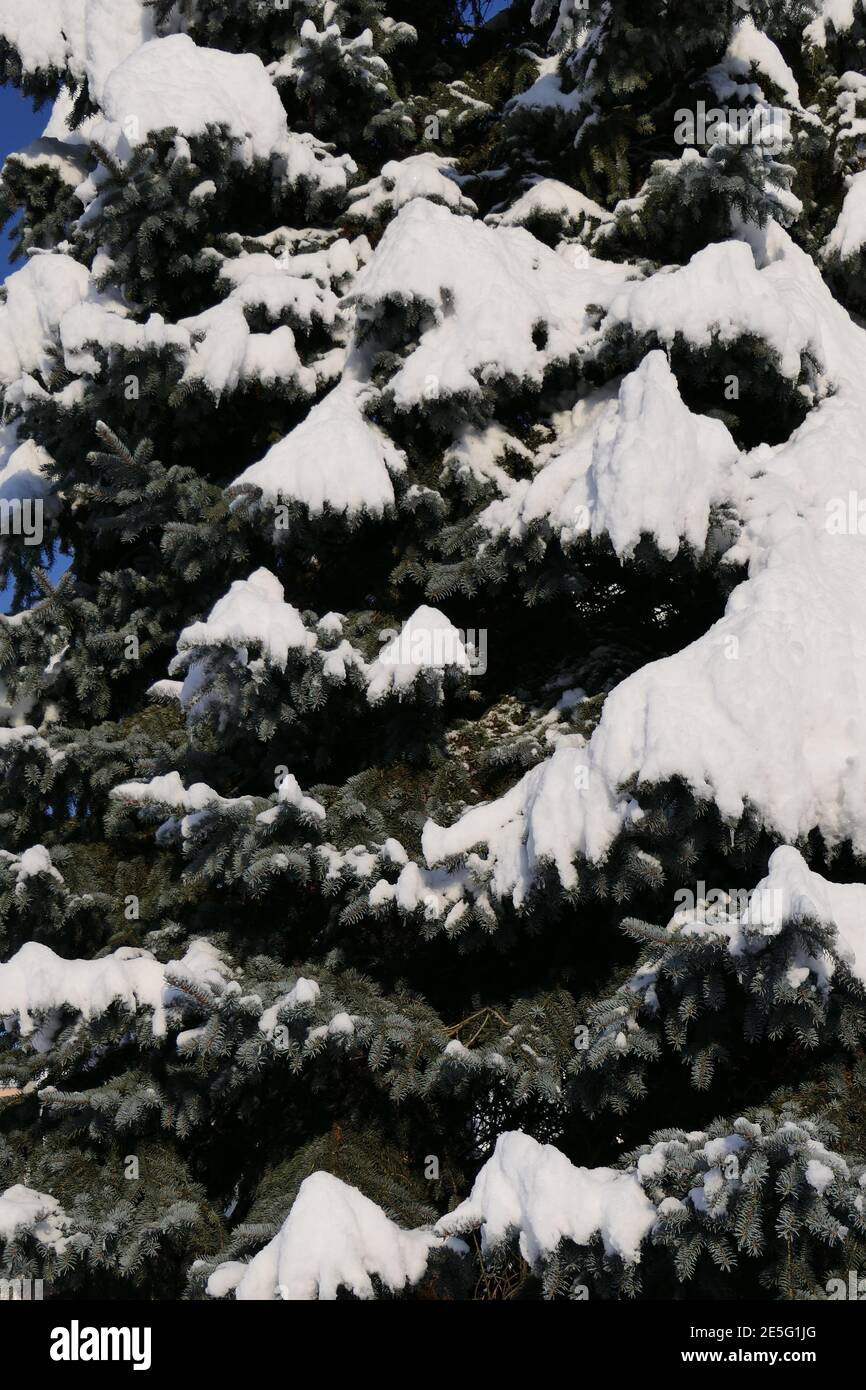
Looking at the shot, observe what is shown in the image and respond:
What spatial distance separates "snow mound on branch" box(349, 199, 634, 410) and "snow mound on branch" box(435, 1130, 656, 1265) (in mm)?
3252

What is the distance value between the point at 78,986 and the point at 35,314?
3796 millimetres

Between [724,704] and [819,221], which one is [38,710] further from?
[819,221]

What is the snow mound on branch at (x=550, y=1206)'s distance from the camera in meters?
3.50

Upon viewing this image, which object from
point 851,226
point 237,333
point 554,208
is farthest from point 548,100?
point 237,333

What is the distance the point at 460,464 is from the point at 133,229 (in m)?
2.28

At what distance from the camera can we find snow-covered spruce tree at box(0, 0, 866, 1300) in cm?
394

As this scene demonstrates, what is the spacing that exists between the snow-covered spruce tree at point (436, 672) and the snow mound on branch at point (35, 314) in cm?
2

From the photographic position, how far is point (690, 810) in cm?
397

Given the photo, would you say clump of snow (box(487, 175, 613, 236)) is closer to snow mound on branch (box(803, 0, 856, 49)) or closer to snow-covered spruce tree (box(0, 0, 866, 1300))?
snow-covered spruce tree (box(0, 0, 866, 1300))

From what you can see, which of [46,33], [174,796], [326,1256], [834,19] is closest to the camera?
[326,1256]

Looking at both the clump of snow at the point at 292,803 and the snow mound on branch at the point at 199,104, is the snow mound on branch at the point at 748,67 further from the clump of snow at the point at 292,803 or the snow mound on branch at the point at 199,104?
the clump of snow at the point at 292,803


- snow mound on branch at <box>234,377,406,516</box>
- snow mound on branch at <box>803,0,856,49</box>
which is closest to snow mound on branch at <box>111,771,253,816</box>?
snow mound on branch at <box>234,377,406,516</box>

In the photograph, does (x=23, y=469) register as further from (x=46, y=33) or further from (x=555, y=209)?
(x=555, y=209)

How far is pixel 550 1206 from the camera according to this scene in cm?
357
